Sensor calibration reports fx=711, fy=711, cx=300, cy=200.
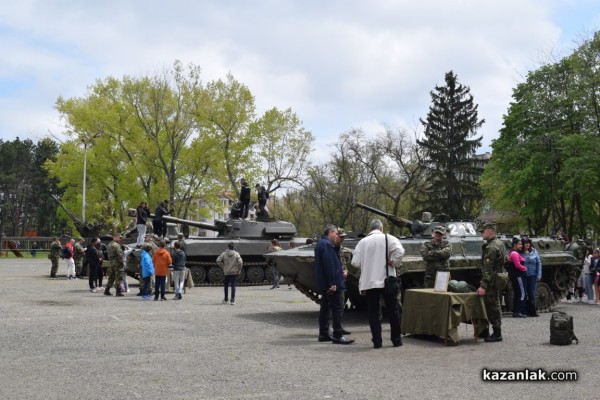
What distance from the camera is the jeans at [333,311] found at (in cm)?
1088

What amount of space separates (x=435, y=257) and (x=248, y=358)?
200 inches

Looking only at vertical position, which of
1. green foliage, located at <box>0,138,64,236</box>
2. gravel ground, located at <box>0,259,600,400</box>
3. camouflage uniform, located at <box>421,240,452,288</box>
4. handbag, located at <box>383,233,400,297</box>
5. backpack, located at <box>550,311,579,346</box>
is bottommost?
gravel ground, located at <box>0,259,600,400</box>

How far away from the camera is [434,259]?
13.2 m

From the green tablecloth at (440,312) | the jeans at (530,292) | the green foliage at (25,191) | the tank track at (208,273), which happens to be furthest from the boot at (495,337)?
the green foliage at (25,191)

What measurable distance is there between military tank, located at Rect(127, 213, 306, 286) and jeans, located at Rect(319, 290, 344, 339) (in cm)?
1356

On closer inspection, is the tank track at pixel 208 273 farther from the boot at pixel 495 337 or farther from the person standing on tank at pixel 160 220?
the boot at pixel 495 337

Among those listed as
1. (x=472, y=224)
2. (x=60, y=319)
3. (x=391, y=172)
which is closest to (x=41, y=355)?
(x=60, y=319)

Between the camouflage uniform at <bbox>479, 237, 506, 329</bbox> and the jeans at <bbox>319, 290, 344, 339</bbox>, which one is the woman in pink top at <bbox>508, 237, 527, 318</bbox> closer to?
the camouflage uniform at <bbox>479, 237, 506, 329</bbox>

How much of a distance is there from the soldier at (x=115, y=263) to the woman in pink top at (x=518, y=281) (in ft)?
33.5

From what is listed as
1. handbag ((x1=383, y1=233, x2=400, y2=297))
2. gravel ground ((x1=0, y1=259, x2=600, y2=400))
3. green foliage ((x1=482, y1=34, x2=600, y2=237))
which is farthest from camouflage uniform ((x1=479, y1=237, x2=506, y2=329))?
green foliage ((x1=482, y1=34, x2=600, y2=237))

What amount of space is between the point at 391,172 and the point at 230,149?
14.5 meters

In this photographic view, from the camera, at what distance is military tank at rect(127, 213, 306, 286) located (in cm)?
2466

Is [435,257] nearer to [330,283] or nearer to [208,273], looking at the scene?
[330,283]

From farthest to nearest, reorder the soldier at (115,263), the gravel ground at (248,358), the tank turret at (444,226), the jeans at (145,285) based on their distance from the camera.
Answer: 1. the soldier at (115,263)
2. the jeans at (145,285)
3. the tank turret at (444,226)
4. the gravel ground at (248,358)
